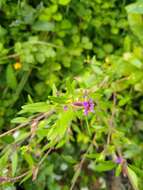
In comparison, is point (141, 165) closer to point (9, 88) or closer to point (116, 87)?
point (116, 87)

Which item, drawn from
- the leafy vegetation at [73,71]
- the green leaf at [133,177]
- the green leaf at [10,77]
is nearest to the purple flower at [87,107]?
the green leaf at [133,177]

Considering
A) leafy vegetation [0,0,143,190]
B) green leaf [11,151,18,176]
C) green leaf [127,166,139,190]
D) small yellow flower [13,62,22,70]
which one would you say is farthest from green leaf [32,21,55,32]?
green leaf [127,166,139,190]

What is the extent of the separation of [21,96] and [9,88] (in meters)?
0.05

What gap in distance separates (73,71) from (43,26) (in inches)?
8.7

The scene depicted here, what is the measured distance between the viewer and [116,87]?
1796 millimetres

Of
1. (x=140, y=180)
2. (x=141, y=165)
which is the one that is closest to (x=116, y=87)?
(x=141, y=165)

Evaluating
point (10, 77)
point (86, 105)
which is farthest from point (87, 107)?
point (10, 77)

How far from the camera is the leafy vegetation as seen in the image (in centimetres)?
170

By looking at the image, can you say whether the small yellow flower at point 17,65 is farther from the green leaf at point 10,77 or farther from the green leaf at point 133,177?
the green leaf at point 133,177

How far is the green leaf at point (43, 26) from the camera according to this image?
5.91 feet

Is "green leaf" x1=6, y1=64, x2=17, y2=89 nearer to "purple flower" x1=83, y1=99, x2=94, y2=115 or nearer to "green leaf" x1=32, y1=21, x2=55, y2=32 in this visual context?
"green leaf" x1=32, y1=21, x2=55, y2=32

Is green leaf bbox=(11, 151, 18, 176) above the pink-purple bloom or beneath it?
beneath

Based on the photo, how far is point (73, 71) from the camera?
190 centimetres

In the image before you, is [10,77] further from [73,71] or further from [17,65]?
[73,71]
